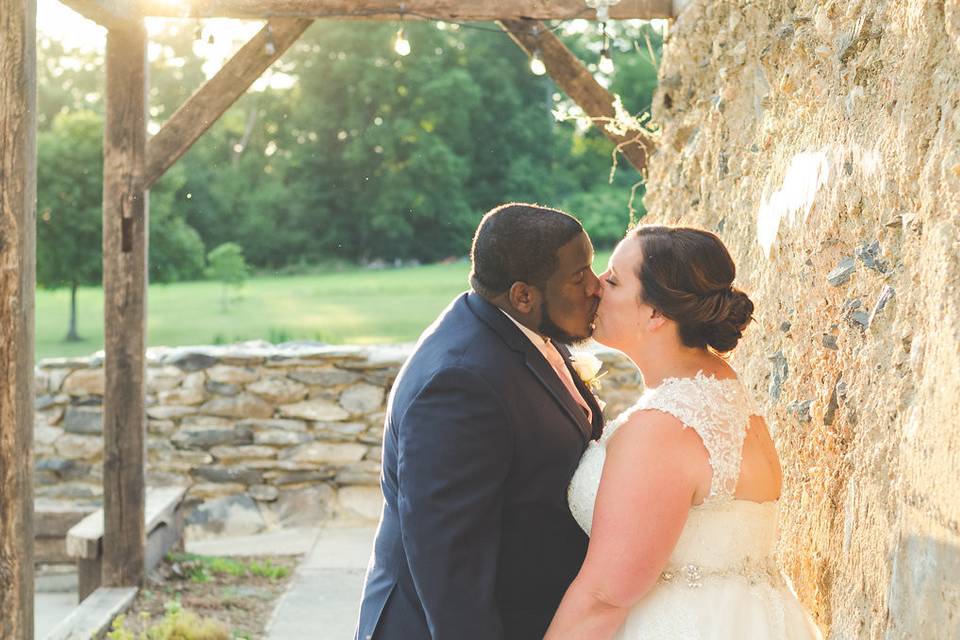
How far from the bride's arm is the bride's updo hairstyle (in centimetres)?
24

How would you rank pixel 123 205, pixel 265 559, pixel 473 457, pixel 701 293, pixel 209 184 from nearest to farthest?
1. pixel 473 457
2. pixel 701 293
3. pixel 123 205
4. pixel 265 559
5. pixel 209 184

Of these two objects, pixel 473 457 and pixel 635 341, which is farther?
pixel 635 341

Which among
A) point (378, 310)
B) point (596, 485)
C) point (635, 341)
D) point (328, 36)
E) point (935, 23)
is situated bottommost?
point (378, 310)

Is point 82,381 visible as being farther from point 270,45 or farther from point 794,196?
A: point 794,196

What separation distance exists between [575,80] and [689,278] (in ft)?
11.0

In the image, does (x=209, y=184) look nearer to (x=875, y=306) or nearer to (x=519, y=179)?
(x=519, y=179)

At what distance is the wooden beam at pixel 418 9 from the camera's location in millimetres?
4852

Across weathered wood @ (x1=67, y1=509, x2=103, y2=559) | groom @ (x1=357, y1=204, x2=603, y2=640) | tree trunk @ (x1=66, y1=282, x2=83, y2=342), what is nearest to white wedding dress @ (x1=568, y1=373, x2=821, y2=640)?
groom @ (x1=357, y1=204, x2=603, y2=640)

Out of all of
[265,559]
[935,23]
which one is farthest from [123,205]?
[935,23]

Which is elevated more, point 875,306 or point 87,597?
point 875,306

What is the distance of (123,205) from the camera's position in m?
5.42

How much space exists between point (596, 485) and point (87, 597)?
422 cm

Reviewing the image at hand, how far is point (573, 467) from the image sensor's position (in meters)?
2.33

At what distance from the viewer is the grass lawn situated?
20973 mm
